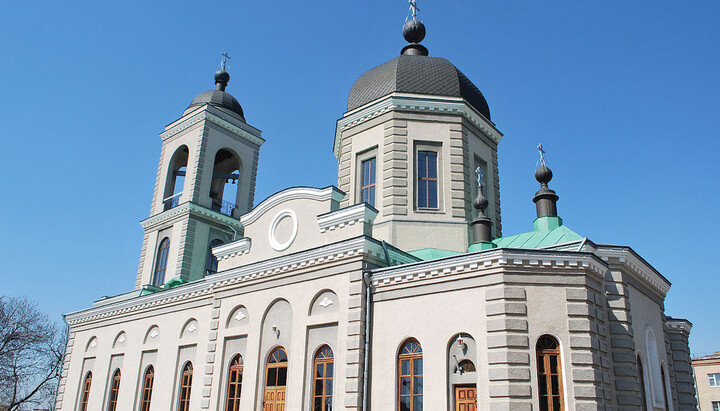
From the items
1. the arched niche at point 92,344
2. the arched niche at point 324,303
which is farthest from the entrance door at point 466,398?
the arched niche at point 92,344

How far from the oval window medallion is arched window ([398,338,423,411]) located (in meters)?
4.78

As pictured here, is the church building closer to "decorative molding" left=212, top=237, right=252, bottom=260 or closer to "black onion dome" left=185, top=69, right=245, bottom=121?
"decorative molding" left=212, top=237, right=252, bottom=260

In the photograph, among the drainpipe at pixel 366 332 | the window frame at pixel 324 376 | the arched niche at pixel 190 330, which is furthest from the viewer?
the arched niche at pixel 190 330

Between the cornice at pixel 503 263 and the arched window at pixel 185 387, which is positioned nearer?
the cornice at pixel 503 263

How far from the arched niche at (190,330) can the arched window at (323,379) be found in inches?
255

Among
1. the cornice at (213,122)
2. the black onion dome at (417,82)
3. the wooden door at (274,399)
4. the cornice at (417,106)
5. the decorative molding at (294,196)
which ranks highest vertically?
the cornice at (213,122)

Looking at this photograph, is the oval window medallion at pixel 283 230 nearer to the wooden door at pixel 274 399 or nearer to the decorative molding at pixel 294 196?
the decorative molding at pixel 294 196

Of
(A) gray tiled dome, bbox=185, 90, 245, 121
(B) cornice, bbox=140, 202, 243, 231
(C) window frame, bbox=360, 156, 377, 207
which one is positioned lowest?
(C) window frame, bbox=360, 156, 377, 207

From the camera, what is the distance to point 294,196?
643 inches

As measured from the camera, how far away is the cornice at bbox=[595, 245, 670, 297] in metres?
14.1

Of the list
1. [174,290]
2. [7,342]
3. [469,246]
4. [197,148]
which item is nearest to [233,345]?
[174,290]

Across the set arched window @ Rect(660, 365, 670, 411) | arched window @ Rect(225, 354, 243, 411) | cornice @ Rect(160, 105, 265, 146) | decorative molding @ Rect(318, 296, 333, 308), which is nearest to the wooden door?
arched window @ Rect(225, 354, 243, 411)

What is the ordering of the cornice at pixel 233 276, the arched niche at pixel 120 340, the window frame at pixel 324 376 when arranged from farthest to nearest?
the arched niche at pixel 120 340
the cornice at pixel 233 276
the window frame at pixel 324 376

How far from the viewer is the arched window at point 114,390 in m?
21.6
